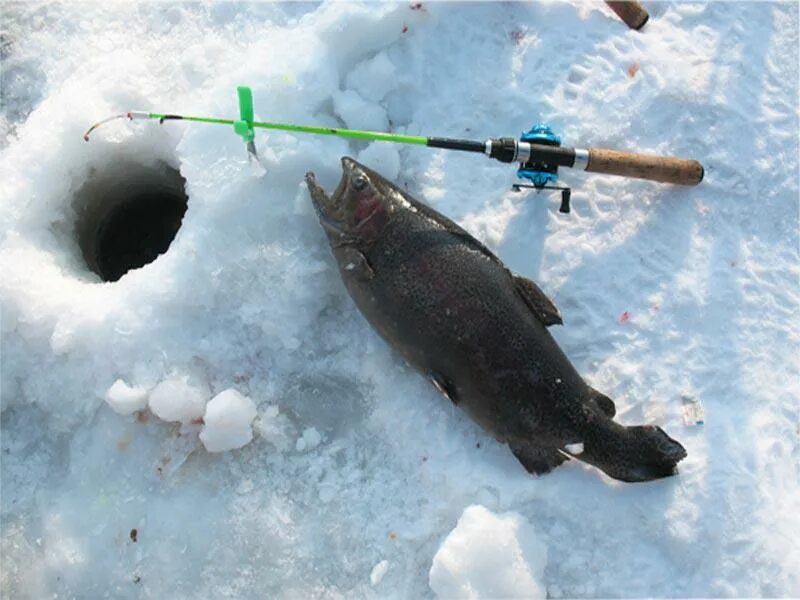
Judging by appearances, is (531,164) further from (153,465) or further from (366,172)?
(153,465)

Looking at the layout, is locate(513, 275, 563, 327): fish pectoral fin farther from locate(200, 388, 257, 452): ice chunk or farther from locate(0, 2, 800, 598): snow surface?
locate(200, 388, 257, 452): ice chunk

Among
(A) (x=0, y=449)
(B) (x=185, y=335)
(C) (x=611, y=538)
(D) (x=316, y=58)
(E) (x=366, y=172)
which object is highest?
(D) (x=316, y=58)

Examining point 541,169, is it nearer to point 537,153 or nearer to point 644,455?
point 537,153

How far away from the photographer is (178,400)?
3.98 m

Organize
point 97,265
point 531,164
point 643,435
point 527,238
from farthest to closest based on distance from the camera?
point 97,265
point 527,238
point 531,164
point 643,435

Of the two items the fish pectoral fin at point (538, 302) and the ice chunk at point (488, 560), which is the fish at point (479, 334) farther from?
the ice chunk at point (488, 560)

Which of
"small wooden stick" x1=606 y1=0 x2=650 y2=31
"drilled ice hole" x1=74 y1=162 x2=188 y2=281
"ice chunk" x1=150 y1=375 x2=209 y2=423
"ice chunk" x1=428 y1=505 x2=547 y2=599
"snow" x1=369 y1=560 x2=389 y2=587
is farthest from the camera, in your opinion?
"drilled ice hole" x1=74 y1=162 x2=188 y2=281

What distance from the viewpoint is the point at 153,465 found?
4.08 meters

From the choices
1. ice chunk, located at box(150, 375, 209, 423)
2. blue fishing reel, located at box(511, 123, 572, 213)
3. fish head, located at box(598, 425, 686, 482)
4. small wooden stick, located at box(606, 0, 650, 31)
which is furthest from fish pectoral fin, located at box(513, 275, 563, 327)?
small wooden stick, located at box(606, 0, 650, 31)

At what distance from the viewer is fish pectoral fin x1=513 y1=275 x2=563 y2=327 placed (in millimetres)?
3871

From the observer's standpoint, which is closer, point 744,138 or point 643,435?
point 643,435

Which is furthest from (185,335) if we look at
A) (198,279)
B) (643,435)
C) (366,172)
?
(643,435)

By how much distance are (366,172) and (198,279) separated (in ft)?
3.83

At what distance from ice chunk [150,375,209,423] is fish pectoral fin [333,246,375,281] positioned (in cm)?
111
